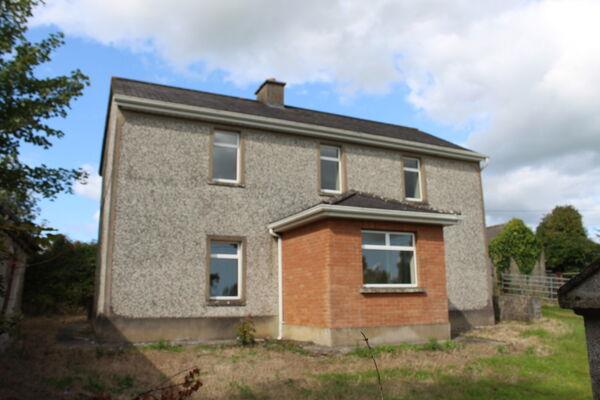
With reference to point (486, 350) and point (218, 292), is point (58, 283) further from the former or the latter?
point (486, 350)

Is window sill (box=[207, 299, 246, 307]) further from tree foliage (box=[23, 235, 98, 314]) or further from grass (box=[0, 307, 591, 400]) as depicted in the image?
tree foliage (box=[23, 235, 98, 314])

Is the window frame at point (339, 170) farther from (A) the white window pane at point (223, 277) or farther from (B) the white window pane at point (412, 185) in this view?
(A) the white window pane at point (223, 277)

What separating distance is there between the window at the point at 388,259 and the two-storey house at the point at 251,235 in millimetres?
30

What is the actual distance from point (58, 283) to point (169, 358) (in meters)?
10.5

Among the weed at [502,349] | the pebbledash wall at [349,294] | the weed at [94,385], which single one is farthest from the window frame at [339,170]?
the weed at [94,385]

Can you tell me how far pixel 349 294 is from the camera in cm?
1073

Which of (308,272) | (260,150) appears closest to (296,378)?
(308,272)

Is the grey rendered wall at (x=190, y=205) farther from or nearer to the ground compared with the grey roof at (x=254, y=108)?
nearer to the ground

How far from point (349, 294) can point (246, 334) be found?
102 inches

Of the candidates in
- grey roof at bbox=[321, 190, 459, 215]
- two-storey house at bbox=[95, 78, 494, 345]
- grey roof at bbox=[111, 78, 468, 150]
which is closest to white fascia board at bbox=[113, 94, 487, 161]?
two-storey house at bbox=[95, 78, 494, 345]

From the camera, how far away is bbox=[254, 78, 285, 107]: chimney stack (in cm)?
1622

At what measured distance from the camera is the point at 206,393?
651 centimetres

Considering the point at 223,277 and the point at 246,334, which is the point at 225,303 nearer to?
the point at 223,277

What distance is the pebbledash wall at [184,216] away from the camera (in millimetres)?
11141
